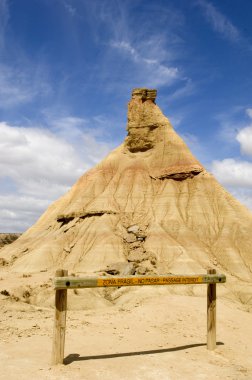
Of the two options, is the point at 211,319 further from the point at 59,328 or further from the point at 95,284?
the point at 59,328

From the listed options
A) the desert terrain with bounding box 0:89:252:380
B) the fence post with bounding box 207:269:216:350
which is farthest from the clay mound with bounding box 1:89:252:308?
the fence post with bounding box 207:269:216:350

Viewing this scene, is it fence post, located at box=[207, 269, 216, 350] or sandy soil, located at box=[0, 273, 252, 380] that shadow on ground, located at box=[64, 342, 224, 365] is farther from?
fence post, located at box=[207, 269, 216, 350]

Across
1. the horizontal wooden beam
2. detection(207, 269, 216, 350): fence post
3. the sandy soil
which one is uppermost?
the horizontal wooden beam

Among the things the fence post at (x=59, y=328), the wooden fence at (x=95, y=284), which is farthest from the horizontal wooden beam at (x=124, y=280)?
the fence post at (x=59, y=328)

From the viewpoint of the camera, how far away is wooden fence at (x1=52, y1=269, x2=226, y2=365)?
322 inches

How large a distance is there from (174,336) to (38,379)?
4.84 metres

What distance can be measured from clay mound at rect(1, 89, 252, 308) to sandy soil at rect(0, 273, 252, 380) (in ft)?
41.7

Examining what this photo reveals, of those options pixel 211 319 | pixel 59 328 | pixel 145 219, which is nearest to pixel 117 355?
pixel 59 328

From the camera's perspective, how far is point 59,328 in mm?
8258

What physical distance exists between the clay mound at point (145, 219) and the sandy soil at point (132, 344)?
12.7 meters

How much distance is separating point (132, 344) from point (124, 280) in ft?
6.47

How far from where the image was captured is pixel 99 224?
119ft

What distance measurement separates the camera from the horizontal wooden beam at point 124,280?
841 centimetres

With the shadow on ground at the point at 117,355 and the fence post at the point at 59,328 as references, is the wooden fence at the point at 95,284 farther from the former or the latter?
the shadow on ground at the point at 117,355
